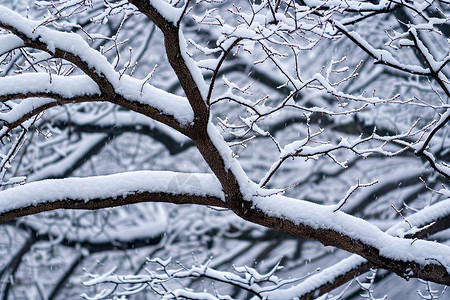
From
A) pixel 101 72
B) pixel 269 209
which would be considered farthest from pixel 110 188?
pixel 269 209

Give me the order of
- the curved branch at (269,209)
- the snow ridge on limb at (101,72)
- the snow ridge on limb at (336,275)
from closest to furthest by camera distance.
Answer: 1. the snow ridge on limb at (101,72)
2. the curved branch at (269,209)
3. the snow ridge on limb at (336,275)

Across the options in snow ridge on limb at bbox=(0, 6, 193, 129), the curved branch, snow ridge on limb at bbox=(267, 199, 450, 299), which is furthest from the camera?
snow ridge on limb at bbox=(267, 199, 450, 299)

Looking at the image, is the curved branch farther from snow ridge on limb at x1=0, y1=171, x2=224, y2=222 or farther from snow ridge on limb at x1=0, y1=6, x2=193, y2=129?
snow ridge on limb at x1=0, y1=6, x2=193, y2=129

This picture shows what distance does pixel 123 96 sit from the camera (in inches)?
140

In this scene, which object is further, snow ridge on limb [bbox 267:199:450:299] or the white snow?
snow ridge on limb [bbox 267:199:450:299]

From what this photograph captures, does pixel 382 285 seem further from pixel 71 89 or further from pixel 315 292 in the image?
pixel 71 89

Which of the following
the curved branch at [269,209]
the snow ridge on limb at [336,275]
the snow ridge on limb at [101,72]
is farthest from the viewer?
the snow ridge on limb at [336,275]

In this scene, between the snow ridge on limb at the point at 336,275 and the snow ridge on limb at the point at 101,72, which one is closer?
the snow ridge on limb at the point at 101,72

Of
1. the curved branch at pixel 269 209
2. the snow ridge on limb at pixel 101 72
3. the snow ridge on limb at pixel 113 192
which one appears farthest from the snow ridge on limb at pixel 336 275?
the snow ridge on limb at pixel 101 72

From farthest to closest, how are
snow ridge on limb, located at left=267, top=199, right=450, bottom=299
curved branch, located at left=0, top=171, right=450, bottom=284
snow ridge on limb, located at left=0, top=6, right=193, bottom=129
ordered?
snow ridge on limb, located at left=267, top=199, right=450, bottom=299 < curved branch, located at left=0, top=171, right=450, bottom=284 < snow ridge on limb, located at left=0, top=6, right=193, bottom=129

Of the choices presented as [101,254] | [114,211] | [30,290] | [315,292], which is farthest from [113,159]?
[315,292]

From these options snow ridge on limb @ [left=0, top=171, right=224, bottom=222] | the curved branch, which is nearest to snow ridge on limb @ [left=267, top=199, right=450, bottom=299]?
the curved branch

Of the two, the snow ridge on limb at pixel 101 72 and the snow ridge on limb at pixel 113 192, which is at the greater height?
the snow ridge on limb at pixel 101 72

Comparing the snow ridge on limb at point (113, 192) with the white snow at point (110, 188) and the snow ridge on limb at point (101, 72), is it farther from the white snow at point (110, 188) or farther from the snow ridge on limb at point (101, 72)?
the snow ridge on limb at point (101, 72)
